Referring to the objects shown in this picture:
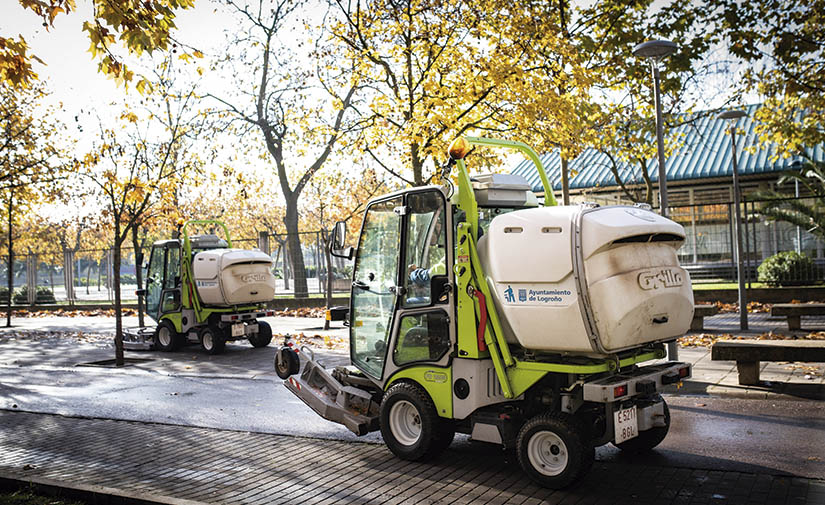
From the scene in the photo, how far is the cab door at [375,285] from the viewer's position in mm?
6508

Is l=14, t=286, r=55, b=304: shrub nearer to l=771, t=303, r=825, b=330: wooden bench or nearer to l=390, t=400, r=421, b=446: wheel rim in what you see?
l=771, t=303, r=825, b=330: wooden bench

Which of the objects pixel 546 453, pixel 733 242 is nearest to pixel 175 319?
pixel 546 453

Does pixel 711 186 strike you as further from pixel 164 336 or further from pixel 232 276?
pixel 164 336

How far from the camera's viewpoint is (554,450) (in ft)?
17.3

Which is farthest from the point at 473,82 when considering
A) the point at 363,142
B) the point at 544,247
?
the point at 544,247

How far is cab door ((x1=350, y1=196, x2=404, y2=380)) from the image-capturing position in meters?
6.51

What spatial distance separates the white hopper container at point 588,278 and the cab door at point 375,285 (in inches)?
49.9

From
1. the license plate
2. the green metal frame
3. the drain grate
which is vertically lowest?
the drain grate

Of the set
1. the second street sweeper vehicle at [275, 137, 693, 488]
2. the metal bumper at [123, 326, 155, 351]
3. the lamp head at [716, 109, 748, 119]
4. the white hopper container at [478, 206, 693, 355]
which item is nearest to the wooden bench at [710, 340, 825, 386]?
the second street sweeper vehicle at [275, 137, 693, 488]

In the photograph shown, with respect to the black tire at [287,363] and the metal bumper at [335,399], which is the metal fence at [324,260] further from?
the metal bumper at [335,399]

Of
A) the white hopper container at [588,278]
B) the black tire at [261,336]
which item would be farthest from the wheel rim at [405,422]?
the black tire at [261,336]

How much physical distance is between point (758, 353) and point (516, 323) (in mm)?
4270

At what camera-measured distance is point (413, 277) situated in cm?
629

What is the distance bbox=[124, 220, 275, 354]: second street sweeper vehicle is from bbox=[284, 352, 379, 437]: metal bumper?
24.6ft
